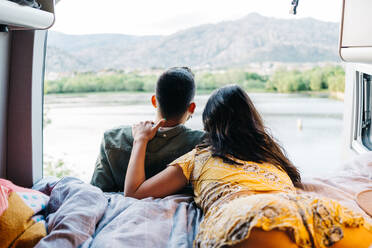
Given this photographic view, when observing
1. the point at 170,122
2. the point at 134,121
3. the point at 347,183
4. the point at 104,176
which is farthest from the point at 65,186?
the point at 134,121

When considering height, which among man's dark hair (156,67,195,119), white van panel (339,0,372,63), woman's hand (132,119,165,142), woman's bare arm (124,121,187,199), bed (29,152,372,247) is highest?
white van panel (339,0,372,63)

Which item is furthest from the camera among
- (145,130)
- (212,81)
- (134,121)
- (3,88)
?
(134,121)

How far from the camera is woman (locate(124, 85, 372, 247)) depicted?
946mm

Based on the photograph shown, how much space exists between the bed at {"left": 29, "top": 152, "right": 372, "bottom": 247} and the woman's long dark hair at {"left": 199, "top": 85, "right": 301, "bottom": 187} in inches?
11.6

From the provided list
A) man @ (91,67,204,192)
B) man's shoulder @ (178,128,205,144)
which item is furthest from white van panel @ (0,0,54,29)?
man's shoulder @ (178,128,205,144)

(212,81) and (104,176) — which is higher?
(212,81)

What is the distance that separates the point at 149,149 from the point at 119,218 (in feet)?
1.55

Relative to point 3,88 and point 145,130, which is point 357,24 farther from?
point 3,88

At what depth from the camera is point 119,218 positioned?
1308 millimetres

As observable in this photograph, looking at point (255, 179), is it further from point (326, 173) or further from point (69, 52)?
point (69, 52)

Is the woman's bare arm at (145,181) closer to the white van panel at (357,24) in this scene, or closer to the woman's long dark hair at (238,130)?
the woman's long dark hair at (238,130)

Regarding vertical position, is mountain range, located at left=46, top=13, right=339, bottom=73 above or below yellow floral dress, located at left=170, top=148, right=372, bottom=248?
above

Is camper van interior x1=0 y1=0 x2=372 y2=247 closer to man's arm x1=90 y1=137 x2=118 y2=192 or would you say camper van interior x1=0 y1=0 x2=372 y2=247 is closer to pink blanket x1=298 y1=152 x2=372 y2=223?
pink blanket x1=298 y1=152 x2=372 y2=223

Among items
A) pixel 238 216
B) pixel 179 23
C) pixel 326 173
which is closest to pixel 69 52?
pixel 179 23
